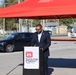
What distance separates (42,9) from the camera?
11148 millimetres

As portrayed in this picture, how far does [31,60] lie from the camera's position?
37.0 feet

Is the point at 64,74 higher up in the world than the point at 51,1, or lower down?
lower down

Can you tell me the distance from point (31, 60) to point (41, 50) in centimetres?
48

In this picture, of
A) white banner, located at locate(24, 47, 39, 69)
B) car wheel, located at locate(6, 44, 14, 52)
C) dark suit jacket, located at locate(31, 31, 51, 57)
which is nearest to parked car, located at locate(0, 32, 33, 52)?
car wheel, located at locate(6, 44, 14, 52)

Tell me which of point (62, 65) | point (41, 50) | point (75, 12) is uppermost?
point (75, 12)

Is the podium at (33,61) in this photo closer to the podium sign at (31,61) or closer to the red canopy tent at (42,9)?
the podium sign at (31,61)

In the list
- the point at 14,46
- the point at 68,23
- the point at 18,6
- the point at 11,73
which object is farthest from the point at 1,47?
the point at 68,23

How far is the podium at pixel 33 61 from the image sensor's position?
36.8 ft

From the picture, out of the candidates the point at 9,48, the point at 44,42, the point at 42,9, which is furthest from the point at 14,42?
the point at 42,9

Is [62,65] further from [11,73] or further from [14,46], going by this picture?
[14,46]

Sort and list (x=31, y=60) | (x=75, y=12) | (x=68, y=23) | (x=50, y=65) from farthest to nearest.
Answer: (x=68, y=23) < (x=50, y=65) < (x=31, y=60) < (x=75, y=12)

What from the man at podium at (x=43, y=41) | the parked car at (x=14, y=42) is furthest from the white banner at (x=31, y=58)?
the parked car at (x=14, y=42)

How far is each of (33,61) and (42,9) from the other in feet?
5.78

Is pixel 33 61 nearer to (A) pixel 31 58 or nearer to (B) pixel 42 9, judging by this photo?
(A) pixel 31 58
